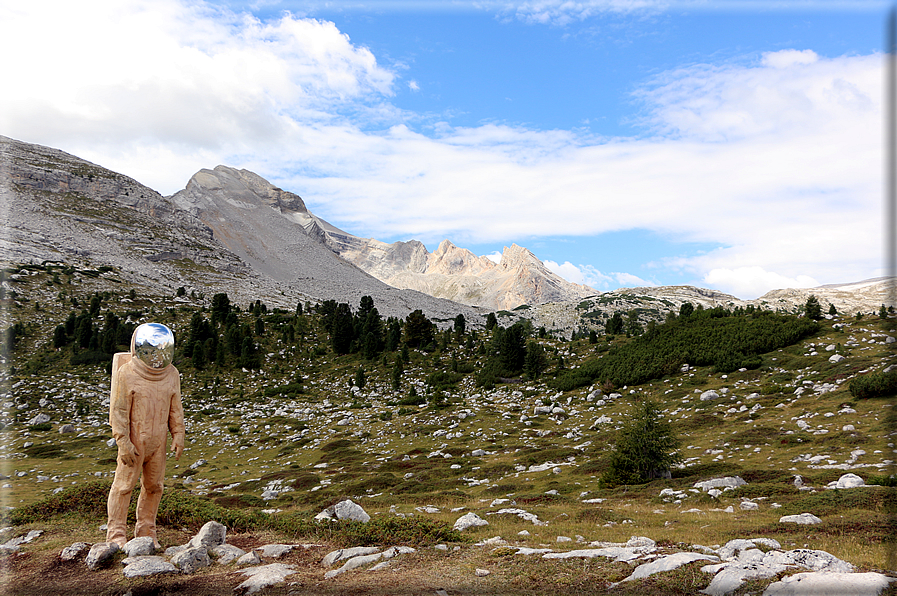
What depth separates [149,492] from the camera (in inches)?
484

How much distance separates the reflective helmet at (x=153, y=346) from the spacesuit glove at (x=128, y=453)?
1.88 m

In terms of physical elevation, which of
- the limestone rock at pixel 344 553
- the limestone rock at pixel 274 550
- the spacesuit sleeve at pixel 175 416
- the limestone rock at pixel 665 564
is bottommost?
the limestone rock at pixel 274 550

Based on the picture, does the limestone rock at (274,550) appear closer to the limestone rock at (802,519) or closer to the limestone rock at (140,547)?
the limestone rock at (140,547)

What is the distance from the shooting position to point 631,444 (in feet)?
80.7

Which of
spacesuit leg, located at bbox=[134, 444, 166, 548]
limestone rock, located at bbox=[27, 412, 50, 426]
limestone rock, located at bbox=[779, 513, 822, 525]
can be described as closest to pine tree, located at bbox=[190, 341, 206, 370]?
limestone rock, located at bbox=[27, 412, 50, 426]

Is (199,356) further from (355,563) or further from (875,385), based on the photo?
(875,385)

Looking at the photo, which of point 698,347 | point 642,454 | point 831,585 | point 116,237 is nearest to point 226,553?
point 831,585

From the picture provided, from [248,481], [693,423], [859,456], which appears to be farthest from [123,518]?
[693,423]

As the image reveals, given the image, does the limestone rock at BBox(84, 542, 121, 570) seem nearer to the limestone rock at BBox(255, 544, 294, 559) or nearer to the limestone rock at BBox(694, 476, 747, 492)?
the limestone rock at BBox(255, 544, 294, 559)

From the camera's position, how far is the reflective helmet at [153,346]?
11.9m

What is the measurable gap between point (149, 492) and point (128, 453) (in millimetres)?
1433

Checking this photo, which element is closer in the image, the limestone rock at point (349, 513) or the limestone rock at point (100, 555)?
the limestone rock at point (100, 555)

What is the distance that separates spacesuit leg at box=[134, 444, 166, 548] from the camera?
12180mm

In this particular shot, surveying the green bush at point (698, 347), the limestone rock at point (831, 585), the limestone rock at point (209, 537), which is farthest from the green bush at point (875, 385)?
the limestone rock at point (209, 537)
